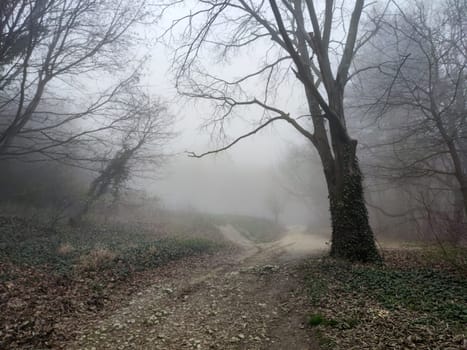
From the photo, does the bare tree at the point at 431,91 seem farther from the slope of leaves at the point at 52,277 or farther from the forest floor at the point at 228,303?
the slope of leaves at the point at 52,277

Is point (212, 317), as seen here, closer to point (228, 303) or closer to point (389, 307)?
point (228, 303)

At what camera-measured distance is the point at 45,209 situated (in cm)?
1605

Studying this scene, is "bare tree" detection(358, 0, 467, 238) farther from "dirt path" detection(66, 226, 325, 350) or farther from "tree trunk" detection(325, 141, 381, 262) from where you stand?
"dirt path" detection(66, 226, 325, 350)

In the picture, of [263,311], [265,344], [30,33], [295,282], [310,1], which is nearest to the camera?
[265,344]

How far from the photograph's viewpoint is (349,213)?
7.94 metres

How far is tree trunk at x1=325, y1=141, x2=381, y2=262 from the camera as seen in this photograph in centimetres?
772

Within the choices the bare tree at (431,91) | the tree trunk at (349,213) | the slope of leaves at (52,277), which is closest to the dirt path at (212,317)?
the slope of leaves at (52,277)

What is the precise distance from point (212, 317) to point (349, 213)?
5056 mm

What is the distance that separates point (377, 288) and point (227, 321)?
3.04 m

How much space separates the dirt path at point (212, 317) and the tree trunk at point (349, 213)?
6.41 feet

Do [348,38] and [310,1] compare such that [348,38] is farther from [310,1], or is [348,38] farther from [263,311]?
[263,311]

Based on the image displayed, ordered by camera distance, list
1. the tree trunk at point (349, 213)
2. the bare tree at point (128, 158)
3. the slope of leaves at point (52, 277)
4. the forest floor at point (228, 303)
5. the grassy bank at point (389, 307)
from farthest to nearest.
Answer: the bare tree at point (128, 158) → the tree trunk at point (349, 213) → the slope of leaves at point (52, 277) → the forest floor at point (228, 303) → the grassy bank at point (389, 307)

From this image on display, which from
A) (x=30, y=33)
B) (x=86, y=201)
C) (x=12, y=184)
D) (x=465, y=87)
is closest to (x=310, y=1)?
(x=465, y=87)

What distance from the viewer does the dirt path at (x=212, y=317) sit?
4223mm
